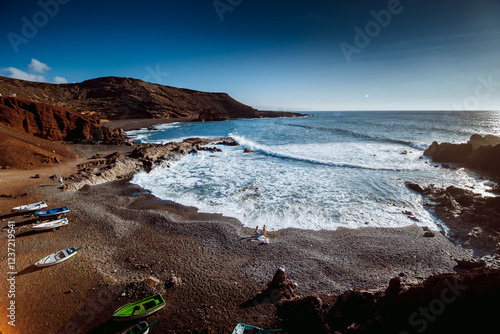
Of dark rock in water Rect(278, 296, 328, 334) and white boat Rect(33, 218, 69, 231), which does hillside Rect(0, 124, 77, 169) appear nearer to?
white boat Rect(33, 218, 69, 231)

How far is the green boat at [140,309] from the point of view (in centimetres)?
512

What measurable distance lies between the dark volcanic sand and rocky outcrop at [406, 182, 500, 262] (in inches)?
42.5

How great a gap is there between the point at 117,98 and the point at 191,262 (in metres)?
93.9

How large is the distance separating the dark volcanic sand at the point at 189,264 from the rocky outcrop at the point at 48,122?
18329 millimetres

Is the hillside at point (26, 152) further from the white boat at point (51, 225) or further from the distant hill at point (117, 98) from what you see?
the distant hill at point (117, 98)

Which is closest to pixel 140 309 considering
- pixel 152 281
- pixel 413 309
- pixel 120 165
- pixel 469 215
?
pixel 152 281

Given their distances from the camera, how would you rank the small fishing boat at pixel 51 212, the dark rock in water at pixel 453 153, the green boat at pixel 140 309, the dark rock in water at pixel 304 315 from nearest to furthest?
1. the dark rock in water at pixel 304 315
2. the green boat at pixel 140 309
3. the small fishing boat at pixel 51 212
4. the dark rock in water at pixel 453 153

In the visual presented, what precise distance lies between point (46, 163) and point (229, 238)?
61.7 ft

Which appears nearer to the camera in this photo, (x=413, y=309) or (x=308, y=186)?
(x=413, y=309)

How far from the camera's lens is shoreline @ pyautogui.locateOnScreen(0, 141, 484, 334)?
5.55 m

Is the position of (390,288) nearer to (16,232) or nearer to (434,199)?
(434,199)

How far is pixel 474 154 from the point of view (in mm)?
20109

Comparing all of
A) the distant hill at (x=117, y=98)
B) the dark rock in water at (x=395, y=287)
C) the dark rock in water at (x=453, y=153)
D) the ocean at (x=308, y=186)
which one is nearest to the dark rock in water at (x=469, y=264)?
the ocean at (x=308, y=186)

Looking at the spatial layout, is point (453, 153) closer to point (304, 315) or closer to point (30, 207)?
point (304, 315)
